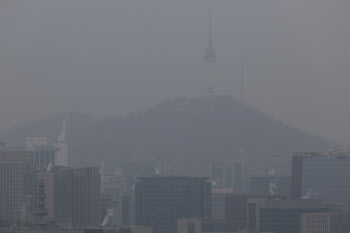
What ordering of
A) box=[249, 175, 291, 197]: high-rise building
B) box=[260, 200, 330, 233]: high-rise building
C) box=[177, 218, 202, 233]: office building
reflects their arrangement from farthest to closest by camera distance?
1. box=[249, 175, 291, 197]: high-rise building
2. box=[177, 218, 202, 233]: office building
3. box=[260, 200, 330, 233]: high-rise building

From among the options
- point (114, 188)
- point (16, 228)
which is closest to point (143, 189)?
point (114, 188)

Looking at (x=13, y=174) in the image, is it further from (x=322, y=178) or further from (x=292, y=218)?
(x=292, y=218)

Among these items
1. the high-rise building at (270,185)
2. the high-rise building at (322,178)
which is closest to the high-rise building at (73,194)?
the high-rise building at (270,185)

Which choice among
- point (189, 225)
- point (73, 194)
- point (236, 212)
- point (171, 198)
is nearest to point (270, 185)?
point (171, 198)

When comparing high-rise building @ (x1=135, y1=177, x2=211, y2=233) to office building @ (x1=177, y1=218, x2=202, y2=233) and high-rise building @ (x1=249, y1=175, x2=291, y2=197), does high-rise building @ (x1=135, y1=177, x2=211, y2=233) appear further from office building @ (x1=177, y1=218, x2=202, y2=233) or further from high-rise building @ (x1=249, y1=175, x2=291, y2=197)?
office building @ (x1=177, y1=218, x2=202, y2=233)

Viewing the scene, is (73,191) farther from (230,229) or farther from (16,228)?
(16,228)

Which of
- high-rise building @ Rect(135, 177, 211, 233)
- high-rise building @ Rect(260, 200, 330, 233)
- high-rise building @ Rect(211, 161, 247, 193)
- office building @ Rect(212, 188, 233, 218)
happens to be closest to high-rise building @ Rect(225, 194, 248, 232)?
office building @ Rect(212, 188, 233, 218)
